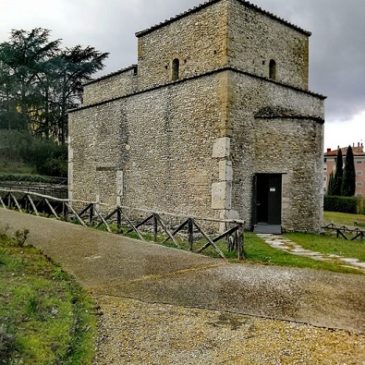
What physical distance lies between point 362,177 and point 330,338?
2392 inches

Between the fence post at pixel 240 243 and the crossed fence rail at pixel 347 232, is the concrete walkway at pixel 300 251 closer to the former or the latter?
the fence post at pixel 240 243

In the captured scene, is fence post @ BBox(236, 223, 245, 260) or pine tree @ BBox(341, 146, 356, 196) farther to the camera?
pine tree @ BBox(341, 146, 356, 196)

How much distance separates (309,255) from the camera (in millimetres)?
10453

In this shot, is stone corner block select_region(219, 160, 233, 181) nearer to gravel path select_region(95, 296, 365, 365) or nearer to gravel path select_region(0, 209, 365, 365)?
gravel path select_region(0, 209, 365, 365)

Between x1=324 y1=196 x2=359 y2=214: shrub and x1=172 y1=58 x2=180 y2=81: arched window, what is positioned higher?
x1=172 y1=58 x2=180 y2=81: arched window

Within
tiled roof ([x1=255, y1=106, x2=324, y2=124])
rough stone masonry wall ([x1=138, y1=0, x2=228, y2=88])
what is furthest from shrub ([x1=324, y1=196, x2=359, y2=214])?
rough stone masonry wall ([x1=138, y1=0, x2=228, y2=88])

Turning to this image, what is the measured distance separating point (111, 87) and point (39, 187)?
8.01 metres

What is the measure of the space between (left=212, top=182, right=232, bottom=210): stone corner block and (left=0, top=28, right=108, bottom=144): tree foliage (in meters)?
21.8

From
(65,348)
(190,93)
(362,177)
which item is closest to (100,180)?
(190,93)

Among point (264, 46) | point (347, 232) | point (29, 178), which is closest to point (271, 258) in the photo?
A: point (264, 46)

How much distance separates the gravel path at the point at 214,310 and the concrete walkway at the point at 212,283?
2 cm

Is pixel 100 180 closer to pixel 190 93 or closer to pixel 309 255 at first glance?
pixel 190 93

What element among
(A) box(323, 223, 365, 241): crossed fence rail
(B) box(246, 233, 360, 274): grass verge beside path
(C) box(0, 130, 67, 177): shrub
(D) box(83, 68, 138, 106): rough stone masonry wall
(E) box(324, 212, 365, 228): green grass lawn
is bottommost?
(E) box(324, 212, 365, 228): green grass lawn

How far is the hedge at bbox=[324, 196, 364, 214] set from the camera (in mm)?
34625
